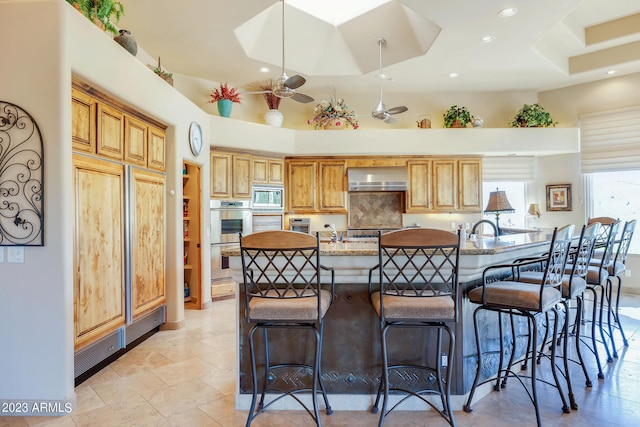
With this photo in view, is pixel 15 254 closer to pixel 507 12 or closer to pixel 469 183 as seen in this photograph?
pixel 507 12

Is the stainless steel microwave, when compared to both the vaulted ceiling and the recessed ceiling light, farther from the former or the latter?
the recessed ceiling light

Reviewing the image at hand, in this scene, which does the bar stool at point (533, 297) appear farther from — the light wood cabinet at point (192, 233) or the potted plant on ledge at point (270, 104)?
the potted plant on ledge at point (270, 104)

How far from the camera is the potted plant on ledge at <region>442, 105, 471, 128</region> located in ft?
20.3

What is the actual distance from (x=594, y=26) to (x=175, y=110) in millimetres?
5887

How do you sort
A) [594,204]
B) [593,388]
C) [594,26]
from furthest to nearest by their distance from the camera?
[594,204] < [594,26] < [593,388]

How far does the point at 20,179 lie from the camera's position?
240cm

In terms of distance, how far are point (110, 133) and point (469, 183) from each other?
553 centimetres

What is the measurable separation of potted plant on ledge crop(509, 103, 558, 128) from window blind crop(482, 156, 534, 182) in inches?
27.1

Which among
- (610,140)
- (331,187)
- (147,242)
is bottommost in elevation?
(147,242)

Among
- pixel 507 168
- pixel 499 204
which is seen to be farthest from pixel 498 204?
pixel 507 168

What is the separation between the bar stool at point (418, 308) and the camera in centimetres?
197

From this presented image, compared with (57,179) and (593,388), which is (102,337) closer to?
(57,179)

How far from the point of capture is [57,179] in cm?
241

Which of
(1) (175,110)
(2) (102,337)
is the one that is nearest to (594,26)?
(1) (175,110)
